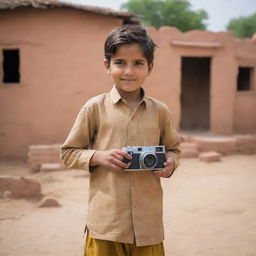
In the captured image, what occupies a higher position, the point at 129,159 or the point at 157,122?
the point at 157,122

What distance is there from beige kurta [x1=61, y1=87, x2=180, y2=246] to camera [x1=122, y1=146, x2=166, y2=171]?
9 cm

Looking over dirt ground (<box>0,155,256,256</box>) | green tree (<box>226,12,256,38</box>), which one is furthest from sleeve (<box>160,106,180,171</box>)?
green tree (<box>226,12,256,38</box>)

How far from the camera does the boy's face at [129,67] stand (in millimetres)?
1795

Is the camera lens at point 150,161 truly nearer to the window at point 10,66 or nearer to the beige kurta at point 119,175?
the beige kurta at point 119,175

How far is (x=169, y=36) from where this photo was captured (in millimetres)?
9414

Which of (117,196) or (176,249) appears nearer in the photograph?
(117,196)

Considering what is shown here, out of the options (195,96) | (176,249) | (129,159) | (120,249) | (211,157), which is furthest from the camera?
(195,96)

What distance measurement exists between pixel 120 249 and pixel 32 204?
11.3 ft

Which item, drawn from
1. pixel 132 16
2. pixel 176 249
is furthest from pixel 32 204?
pixel 132 16

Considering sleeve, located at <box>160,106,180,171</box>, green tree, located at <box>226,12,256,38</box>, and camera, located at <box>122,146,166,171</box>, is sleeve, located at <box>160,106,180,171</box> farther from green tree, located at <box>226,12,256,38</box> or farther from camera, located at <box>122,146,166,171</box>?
green tree, located at <box>226,12,256,38</box>

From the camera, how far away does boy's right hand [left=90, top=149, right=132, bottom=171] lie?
170 centimetres

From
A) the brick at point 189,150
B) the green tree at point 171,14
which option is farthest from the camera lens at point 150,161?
the green tree at point 171,14

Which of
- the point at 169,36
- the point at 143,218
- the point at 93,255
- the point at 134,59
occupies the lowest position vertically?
the point at 93,255

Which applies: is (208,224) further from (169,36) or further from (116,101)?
(169,36)
